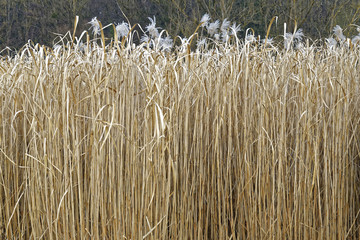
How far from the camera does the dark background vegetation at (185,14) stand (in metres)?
7.37

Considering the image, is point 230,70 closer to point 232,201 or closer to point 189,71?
point 189,71

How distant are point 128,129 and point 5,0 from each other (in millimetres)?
9309

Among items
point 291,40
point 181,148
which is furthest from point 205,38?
point 181,148

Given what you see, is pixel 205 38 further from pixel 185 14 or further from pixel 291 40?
pixel 185 14

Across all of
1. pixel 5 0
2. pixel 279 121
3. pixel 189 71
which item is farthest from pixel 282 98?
pixel 5 0

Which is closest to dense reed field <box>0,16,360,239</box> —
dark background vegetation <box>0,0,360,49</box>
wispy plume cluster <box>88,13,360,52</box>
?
wispy plume cluster <box>88,13,360,52</box>

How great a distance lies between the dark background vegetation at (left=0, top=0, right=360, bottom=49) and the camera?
24.2 feet

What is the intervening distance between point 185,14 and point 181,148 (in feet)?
19.8

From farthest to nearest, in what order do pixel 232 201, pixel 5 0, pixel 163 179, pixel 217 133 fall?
1. pixel 5 0
2. pixel 232 201
3. pixel 217 133
4. pixel 163 179

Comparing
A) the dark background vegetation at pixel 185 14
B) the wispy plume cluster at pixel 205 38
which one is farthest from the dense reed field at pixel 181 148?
the dark background vegetation at pixel 185 14

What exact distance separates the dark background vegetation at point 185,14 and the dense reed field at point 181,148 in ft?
17.4

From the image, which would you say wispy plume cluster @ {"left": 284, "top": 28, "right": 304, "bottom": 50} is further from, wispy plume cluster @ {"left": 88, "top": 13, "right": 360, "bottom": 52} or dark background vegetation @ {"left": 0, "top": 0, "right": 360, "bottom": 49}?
dark background vegetation @ {"left": 0, "top": 0, "right": 360, "bottom": 49}

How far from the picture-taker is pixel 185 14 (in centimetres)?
733

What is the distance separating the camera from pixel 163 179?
1408mm
